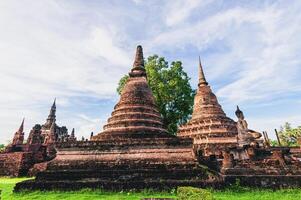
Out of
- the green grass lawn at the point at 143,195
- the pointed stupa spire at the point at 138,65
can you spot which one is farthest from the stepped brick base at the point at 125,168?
the pointed stupa spire at the point at 138,65

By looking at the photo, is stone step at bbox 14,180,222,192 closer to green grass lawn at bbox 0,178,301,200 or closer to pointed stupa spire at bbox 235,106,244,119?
green grass lawn at bbox 0,178,301,200

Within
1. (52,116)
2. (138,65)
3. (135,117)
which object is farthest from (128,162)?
(52,116)

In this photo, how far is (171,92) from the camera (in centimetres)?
2917

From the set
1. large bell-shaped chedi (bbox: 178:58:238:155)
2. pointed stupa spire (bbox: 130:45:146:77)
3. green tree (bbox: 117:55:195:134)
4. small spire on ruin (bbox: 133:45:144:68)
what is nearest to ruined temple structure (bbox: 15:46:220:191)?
pointed stupa spire (bbox: 130:45:146:77)

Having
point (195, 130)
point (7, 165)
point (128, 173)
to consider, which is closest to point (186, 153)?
point (128, 173)

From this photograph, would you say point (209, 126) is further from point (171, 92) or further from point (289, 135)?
point (289, 135)

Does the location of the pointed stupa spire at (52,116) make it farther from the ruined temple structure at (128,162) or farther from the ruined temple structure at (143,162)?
the ruined temple structure at (128,162)

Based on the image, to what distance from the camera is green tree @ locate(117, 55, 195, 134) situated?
1144 inches

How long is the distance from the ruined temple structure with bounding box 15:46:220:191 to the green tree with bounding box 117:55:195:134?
1533 centimetres

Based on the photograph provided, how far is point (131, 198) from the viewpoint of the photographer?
8.16 m

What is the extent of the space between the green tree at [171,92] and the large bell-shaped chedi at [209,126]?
4079mm

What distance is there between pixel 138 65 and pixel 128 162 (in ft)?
28.8

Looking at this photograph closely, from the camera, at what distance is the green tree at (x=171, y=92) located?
95.3ft

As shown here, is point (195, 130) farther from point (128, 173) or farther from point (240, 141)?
point (128, 173)
